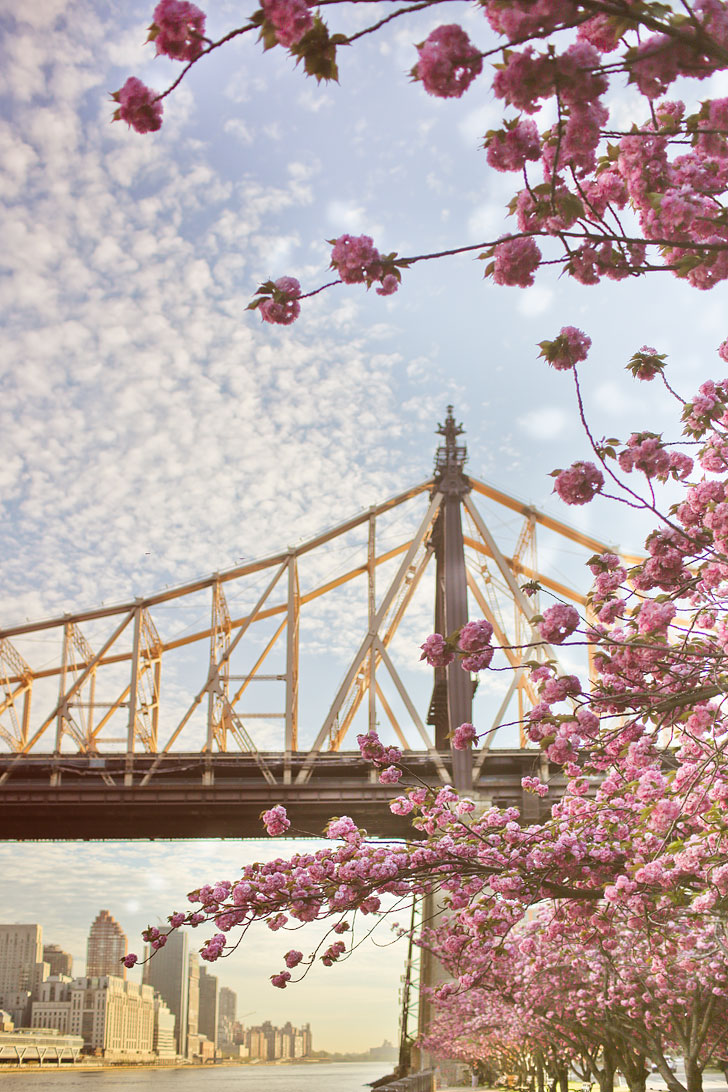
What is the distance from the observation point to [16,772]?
4331cm

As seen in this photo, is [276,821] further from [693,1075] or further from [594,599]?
[693,1075]

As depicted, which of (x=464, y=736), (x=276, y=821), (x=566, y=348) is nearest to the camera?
(x=566, y=348)

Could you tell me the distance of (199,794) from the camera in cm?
3828

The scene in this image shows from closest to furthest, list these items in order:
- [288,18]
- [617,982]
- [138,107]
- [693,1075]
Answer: [288,18], [138,107], [693,1075], [617,982]

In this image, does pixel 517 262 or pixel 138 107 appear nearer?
pixel 138 107

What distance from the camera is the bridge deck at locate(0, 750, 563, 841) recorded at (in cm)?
3656

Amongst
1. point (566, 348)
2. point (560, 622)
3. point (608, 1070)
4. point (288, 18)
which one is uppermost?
point (288, 18)

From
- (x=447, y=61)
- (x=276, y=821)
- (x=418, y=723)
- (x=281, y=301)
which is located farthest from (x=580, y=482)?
(x=418, y=723)

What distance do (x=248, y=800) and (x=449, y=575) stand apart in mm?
11965

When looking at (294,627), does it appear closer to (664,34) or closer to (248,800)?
(248,800)

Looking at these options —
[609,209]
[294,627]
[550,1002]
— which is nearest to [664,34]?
[609,209]

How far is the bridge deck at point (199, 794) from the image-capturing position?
36562mm

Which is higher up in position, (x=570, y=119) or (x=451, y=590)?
(x=451, y=590)

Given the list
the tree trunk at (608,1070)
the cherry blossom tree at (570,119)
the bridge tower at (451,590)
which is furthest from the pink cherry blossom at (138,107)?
the bridge tower at (451,590)
